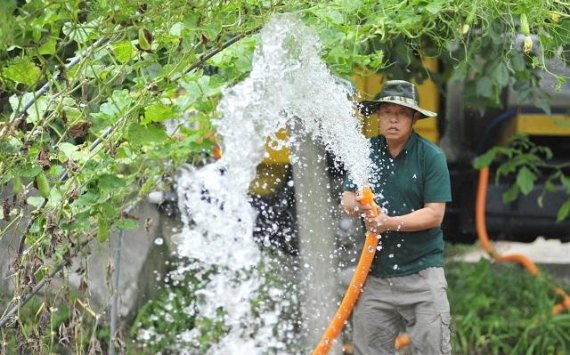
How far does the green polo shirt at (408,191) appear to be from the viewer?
4.75m

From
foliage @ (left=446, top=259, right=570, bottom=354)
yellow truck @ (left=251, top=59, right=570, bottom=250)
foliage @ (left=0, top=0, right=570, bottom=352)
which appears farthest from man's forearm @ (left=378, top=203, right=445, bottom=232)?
yellow truck @ (left=251, top=59, right=570, bottom=250)

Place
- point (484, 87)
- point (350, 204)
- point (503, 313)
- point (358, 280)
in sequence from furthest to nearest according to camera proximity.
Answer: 1. point (503, 313)
2. point (484, 87)
3. point (358, 280)
4. point (350, 204)

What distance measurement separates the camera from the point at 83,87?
3902 millimetres

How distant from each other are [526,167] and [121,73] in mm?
3801

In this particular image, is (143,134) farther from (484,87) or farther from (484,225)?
(484,225)

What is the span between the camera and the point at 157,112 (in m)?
4.13

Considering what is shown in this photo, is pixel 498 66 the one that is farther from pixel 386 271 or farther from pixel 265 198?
pixel 265 198

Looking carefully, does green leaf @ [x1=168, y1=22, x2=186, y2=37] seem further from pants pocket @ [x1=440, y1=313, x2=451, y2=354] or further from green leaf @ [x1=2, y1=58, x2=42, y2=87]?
pants pocket @ [x1=440, y1=313, x2=451, y2=354]

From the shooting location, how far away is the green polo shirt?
4750mm

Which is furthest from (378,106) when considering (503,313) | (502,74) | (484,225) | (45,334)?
(484,225)

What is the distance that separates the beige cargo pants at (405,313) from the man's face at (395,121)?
572 millimetres

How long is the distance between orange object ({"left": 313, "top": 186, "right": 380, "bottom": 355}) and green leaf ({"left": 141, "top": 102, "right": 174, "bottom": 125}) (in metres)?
0.89

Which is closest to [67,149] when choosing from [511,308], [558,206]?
[511,308]

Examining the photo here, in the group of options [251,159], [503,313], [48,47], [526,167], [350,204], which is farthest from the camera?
[503,313]
